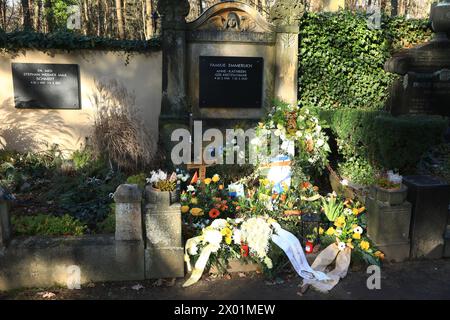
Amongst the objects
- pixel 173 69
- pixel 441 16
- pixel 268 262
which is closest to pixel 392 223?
pixel 268 262

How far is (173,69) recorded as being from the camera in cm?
771

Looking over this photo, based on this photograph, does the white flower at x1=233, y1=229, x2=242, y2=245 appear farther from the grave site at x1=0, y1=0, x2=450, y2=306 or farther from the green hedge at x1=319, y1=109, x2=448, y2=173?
the green hedge at x1=319, y1=109, x2=448, y2=173

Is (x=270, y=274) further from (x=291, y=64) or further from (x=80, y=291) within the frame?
(x=291, y=64)

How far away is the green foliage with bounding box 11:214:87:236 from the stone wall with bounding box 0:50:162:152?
428 cm

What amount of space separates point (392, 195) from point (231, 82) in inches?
177

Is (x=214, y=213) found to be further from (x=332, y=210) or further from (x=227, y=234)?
(x=332, y=210)

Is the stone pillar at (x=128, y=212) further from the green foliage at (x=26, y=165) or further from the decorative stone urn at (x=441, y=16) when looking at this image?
the decorative stone urn at (x=441, y=16)

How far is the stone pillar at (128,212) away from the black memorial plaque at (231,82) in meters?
4.49

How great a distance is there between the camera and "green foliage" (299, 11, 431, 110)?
851 centimetres

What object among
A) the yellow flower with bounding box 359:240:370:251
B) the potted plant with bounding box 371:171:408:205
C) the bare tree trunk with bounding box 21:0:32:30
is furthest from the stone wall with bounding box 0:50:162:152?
the bare tree trunk with bounding box 21:0:32:30
